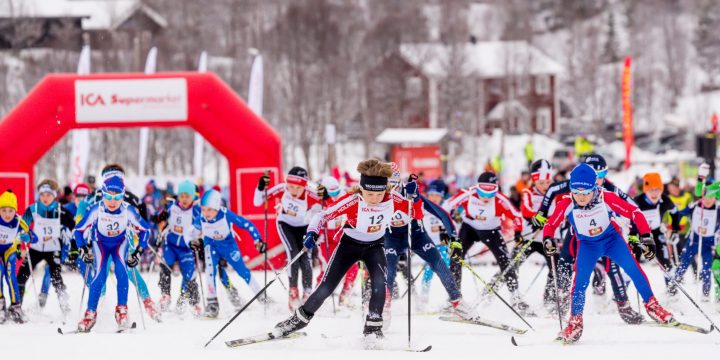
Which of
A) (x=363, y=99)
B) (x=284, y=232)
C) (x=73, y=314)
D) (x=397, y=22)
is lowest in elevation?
(x=73, y=314)

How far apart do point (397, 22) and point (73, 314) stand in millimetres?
42664

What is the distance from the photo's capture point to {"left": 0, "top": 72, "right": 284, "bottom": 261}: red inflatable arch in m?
14.4

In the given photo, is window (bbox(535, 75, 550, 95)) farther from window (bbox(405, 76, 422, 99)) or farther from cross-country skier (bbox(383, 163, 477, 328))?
cross-country skier (bbox(383, 163, 477, 328))

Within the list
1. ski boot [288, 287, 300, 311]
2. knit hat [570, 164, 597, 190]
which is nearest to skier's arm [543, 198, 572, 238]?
knit hat [570, 164, 597, 190]

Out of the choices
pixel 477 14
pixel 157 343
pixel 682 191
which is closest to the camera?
pixel 157 343

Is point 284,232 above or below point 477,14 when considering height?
below

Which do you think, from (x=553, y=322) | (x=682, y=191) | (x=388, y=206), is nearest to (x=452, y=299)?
(x=553, y=322)

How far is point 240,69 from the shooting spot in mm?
38750

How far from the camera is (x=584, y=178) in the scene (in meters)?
7.20

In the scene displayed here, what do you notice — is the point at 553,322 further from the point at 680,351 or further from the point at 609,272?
the point at 680,351

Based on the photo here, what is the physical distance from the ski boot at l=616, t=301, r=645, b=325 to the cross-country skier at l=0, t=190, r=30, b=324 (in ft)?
19.4

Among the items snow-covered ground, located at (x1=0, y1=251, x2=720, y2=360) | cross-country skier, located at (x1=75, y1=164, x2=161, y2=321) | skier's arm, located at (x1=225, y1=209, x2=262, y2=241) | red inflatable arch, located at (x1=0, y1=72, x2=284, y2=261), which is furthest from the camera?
red inflatable arch, located at (x1=0, y1=72, x2=284, y2=261)

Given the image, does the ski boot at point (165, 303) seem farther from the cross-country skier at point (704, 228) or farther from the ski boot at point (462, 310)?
the cross-country skier at point (704, 228)

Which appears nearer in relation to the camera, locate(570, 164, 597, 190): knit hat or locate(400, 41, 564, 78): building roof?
locate(570, 164, 597, 190): knit hat
